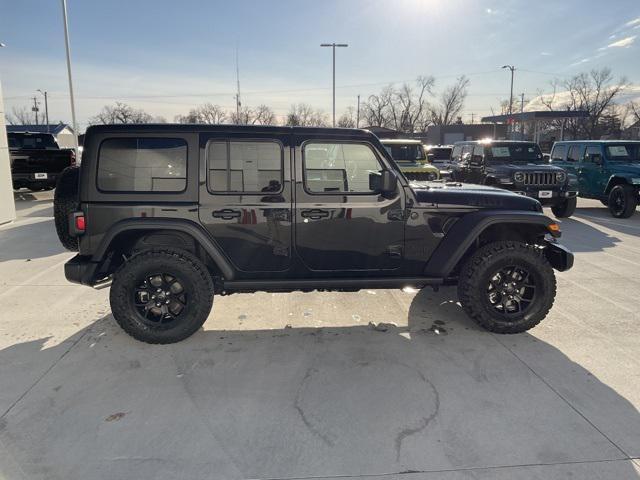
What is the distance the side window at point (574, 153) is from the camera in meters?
11.8

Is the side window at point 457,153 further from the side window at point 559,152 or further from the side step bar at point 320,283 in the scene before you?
the side step bar at point 320,283

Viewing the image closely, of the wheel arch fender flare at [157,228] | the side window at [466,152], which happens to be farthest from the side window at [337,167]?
the side window at [466,152]

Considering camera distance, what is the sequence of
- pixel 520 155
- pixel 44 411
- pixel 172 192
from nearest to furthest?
pixel 44 411 → pixel 172 192 → pixel 520 155

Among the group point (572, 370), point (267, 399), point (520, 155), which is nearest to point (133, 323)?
point (267, 399)

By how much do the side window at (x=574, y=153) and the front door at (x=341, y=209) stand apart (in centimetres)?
1017

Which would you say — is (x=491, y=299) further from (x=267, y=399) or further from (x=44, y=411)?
(x=44, y=411)

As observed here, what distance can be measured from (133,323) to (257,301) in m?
1.49

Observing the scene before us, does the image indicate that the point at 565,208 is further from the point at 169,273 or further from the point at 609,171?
the point at 169,273

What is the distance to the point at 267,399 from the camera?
301cm

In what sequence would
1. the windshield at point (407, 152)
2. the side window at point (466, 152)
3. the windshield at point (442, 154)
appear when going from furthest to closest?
the windshield at point (442, 154) < the side window at point (466, 152) < the windshield at point (407, 152)

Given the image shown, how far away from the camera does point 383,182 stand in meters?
3.72

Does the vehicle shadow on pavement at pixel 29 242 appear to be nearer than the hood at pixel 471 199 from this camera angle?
No

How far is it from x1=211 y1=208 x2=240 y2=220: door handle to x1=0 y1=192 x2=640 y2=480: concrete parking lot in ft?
3.58

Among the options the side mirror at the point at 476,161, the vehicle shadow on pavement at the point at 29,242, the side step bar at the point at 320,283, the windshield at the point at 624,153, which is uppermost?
the windshield at the point at 624,153
